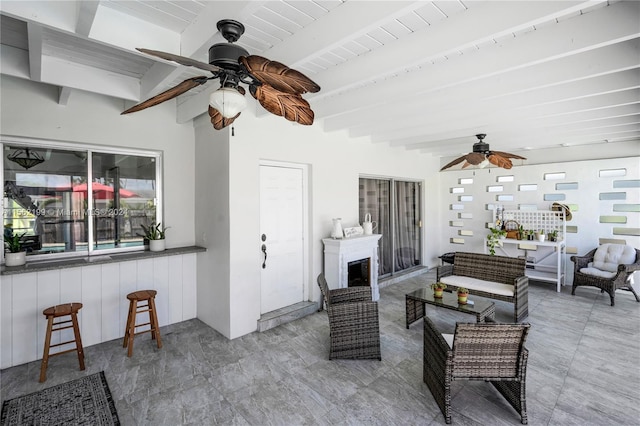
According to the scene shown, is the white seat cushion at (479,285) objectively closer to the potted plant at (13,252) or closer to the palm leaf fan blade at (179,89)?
the palm leaf fan blade at (179,89)

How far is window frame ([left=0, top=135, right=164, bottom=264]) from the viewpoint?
10.6ft

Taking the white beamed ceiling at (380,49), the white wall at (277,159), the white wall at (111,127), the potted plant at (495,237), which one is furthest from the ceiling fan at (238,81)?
the potted plant at (495,237)

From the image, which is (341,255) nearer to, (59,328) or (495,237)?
(59,328)

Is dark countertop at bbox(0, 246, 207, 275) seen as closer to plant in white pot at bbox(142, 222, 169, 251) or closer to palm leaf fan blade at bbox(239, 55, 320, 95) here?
plant in white pot at bbox(142, 222, 169, 251)

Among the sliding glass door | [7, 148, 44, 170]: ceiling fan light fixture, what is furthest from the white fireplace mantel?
[7, 148, 44, 170]: ceiling fan light fixture

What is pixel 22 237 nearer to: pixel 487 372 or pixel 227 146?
pixel 227 146

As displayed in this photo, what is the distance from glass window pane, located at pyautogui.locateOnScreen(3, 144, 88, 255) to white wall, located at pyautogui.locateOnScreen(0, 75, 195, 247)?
26 centimetres

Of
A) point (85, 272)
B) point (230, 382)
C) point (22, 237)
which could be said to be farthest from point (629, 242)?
point (22, 237)

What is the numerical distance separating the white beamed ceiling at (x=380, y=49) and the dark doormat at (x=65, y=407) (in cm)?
273

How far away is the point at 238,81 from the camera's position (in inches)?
72.6

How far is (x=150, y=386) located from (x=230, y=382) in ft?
2.27

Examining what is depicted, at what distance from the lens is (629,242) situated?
17.8 feet

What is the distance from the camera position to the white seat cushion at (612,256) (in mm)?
5086

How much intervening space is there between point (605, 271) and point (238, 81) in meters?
6.40
